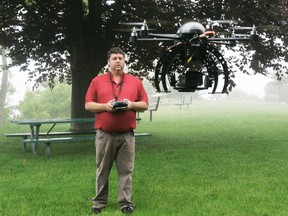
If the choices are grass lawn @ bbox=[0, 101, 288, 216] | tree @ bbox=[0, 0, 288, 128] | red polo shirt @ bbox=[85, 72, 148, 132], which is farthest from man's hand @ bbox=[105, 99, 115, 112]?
tree @ bbox=[0, 0, 288, 128]

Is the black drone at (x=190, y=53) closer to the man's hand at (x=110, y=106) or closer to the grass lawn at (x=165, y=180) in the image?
the man's hand at (x=110, y=106)

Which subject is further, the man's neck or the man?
the man's neck

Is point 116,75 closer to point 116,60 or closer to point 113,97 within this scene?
point 116,60

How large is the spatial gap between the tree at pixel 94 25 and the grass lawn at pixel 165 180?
3804mm

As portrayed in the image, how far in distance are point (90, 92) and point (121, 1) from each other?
9144mm

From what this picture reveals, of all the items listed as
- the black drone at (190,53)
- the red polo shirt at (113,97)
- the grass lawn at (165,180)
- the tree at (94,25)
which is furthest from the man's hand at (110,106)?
the tree at (94,25)

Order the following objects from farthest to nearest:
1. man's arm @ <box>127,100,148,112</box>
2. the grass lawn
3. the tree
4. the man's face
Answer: the tree
the grass lawn
the man's face
man's arm @ <box>127,100,148,112</box>

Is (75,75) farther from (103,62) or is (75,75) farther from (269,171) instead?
(269,171)

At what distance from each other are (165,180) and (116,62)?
10.3 ft

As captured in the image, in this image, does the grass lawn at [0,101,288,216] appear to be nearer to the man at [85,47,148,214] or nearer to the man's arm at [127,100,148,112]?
the man at [85,47,148,214]

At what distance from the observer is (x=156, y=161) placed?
1022 centimetres

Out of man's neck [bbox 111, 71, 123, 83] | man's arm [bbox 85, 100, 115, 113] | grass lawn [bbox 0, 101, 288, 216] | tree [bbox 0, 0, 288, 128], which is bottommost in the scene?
grass lawn [bbox 0, 101, 288, 216]

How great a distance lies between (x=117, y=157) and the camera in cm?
580

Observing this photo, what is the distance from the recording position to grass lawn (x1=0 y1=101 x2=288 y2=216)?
6039 millimetres
